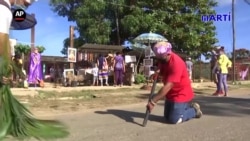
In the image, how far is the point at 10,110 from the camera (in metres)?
4.17

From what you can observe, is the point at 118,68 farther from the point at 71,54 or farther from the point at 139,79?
the point at 139,79

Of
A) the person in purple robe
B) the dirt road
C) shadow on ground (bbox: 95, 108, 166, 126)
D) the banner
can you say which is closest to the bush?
the banner

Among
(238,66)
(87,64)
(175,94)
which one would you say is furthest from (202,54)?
(175,94)

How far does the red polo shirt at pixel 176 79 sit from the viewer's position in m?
7.68

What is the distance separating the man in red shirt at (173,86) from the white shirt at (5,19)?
172 inches

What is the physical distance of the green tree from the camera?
27.6 meters

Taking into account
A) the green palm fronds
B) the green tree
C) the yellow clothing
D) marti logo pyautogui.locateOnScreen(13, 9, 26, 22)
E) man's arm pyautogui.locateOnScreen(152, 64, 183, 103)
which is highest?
the green tree

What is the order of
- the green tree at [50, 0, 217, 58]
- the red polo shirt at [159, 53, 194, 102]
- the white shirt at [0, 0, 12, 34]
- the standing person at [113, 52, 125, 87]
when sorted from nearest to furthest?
the white shirt at [0, 0, 12, 34] < the red polo shirt at [159, 53, 194, 102] < the standing person at [113, 52, 125, 87] < the green tree at [50, 0, 217, 58]

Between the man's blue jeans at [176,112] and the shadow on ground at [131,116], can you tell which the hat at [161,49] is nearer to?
the man's blue jeans at [176,112]

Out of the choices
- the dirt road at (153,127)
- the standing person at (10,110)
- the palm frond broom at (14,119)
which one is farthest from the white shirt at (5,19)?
the dirt road at (153,127)

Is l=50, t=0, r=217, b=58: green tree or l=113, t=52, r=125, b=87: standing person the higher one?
l=50, t=0, r=217, b=58: green tree

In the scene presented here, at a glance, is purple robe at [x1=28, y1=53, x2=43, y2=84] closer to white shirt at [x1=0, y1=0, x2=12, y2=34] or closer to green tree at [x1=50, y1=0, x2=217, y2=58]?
green tree at [x1=50, y1=0, x2=217, y2=58]

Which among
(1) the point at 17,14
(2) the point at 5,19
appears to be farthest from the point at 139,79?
(2) the point at 5,19

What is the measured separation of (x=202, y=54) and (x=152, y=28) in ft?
19.1
